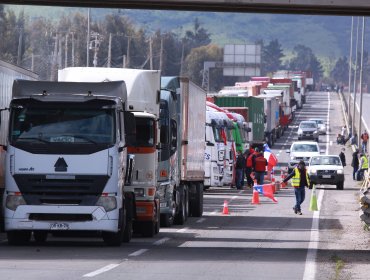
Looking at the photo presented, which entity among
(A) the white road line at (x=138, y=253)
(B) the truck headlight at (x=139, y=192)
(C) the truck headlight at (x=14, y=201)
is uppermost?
(B) the truck headlight at (x=139, y=192)

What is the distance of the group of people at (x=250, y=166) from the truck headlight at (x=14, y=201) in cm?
2735

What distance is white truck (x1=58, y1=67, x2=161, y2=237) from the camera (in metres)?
25.6

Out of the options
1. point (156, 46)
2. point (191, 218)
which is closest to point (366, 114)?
point (156, 46)

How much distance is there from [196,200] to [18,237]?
1230 centimetres

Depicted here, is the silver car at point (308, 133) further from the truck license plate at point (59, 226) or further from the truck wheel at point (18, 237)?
the truck license plate at point (59, 226)

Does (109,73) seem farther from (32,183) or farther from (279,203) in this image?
(279,203)

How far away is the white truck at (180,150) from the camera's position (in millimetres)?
28281

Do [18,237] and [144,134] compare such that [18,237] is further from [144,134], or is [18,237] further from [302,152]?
[302,152]

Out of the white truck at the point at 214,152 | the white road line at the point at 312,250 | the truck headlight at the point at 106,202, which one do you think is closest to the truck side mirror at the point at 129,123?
the truck headlight at the point at 106,202

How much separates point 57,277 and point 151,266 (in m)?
2.40

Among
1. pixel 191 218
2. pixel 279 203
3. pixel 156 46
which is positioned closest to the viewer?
pixel 191 218

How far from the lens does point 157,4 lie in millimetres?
23500

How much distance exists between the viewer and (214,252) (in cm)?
2250

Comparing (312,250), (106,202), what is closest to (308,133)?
(312,250)
